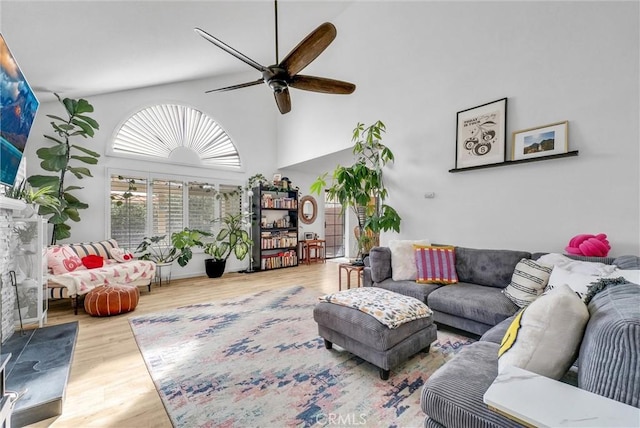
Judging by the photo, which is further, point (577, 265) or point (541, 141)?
point (541, 141)

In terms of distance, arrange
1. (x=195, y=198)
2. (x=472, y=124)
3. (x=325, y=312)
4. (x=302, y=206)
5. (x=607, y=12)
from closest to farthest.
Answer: (x=325, y=312) → (x=607, y=12) → (x=472, y=124) → (x=195, y=198) → (x=302, y=206)

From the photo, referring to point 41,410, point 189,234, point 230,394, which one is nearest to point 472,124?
point 230,394

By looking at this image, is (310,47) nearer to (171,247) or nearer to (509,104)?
(509,104)

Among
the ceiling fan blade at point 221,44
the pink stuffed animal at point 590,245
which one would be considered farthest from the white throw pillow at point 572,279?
the ceiling fan blade at point 221,44

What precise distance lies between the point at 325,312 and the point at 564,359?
1482 mm

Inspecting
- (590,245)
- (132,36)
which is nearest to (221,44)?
(132,36)

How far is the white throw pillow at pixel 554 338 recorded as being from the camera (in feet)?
3.22

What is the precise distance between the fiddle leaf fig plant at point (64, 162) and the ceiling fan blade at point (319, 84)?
10.9ft

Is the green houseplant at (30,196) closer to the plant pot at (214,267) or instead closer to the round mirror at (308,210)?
the plant pot at (214,267)

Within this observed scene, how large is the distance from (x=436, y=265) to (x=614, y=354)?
2265 mm

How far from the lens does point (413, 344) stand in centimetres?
200

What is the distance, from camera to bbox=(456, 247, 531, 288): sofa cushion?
8.69ft

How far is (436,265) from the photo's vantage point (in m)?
2.97

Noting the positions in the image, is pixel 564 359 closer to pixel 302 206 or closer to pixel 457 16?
pixel 457 16
